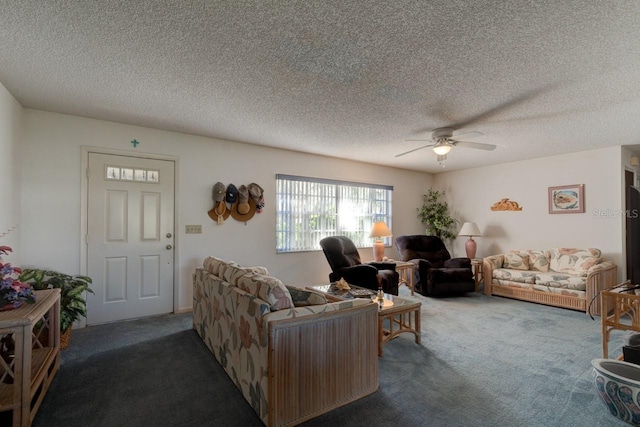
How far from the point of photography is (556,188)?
4.82 m

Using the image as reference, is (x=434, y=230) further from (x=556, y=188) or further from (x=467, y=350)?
(x=467, y=350)

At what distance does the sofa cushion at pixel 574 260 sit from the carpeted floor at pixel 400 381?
1.18 metres

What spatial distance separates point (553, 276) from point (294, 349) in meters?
4.26

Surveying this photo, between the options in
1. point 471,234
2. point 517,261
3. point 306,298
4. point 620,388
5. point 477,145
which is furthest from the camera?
point 471,234

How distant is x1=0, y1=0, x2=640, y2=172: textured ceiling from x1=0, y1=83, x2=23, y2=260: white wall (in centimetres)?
17

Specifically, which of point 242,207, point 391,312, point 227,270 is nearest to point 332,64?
point 227,270

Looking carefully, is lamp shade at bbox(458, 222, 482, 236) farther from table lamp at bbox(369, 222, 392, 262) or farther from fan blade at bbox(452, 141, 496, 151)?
fan blade at bbox(452, 141, 496, 151)

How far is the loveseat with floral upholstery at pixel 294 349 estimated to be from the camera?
1.61 metres

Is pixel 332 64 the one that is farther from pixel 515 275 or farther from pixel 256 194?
pixel 515 275

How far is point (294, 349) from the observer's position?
1647mm

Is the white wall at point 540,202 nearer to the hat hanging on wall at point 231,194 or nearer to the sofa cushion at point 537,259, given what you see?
the sofa cushion at point 537,259

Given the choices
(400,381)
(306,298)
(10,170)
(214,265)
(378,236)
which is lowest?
(400,381)

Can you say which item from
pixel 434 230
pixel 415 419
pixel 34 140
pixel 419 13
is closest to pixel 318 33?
pixel 419 13

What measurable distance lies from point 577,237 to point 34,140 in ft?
23.8
